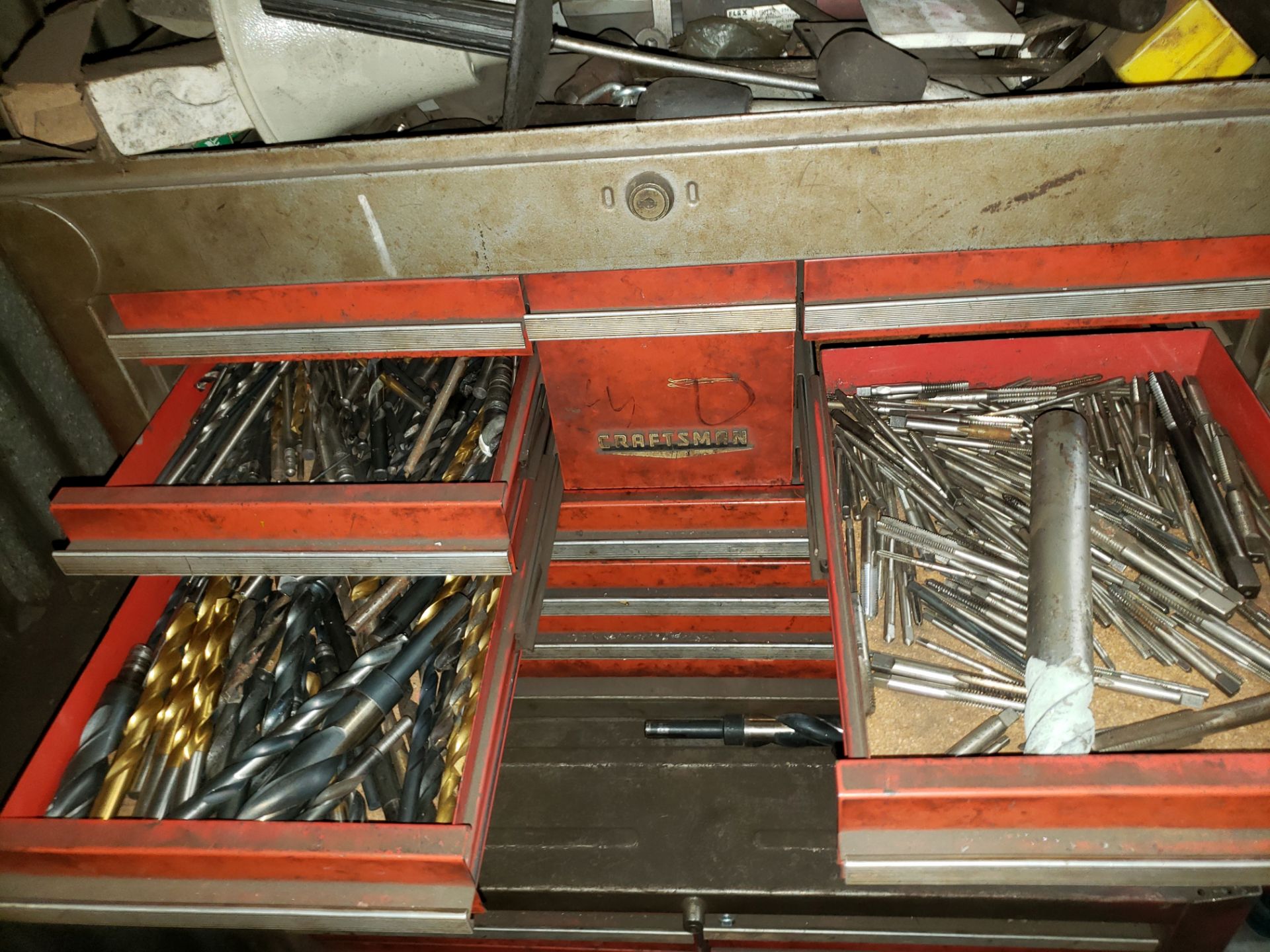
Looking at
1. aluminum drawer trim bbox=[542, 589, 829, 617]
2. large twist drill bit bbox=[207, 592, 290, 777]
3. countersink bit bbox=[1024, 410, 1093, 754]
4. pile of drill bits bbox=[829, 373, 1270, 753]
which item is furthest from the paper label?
large twist drill bit bbox=[207, 592, 290, 777]

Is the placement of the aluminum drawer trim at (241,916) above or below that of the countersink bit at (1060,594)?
below

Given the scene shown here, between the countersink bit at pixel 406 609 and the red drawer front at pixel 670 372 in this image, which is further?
the countersink bit at pixel 406 609

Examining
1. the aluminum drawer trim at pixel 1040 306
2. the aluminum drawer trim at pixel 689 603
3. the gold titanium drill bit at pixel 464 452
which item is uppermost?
the aluminum drawer trim at pixel 1040 306

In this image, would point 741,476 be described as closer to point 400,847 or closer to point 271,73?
point 400,847

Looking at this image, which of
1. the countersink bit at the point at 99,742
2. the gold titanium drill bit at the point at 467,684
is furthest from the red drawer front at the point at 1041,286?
the countersink bit at the point at 99,742

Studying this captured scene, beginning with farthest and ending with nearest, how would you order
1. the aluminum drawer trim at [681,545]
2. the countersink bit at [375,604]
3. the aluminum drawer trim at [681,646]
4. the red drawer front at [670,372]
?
the aluminum drawer trim at [681,646]
the aluminum drawer trim at [681,545]
the countersink bit at [375,604]
the red drawer front at [670,372]

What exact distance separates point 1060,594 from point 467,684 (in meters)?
1.10

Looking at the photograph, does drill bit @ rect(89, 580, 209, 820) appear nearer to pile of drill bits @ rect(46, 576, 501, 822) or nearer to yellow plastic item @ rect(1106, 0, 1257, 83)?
pile of drill bits @ rect(46, 576, 501, 822)

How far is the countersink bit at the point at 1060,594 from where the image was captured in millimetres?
1325

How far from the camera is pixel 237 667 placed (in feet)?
5.58

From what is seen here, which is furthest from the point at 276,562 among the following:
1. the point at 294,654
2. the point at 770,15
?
the point at 770,15

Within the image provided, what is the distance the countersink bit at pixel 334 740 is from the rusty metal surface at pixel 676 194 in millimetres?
723

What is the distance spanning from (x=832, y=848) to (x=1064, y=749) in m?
0.66

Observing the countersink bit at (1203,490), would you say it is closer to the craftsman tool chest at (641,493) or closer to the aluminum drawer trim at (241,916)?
the craftsman tool chest at (641,493)
